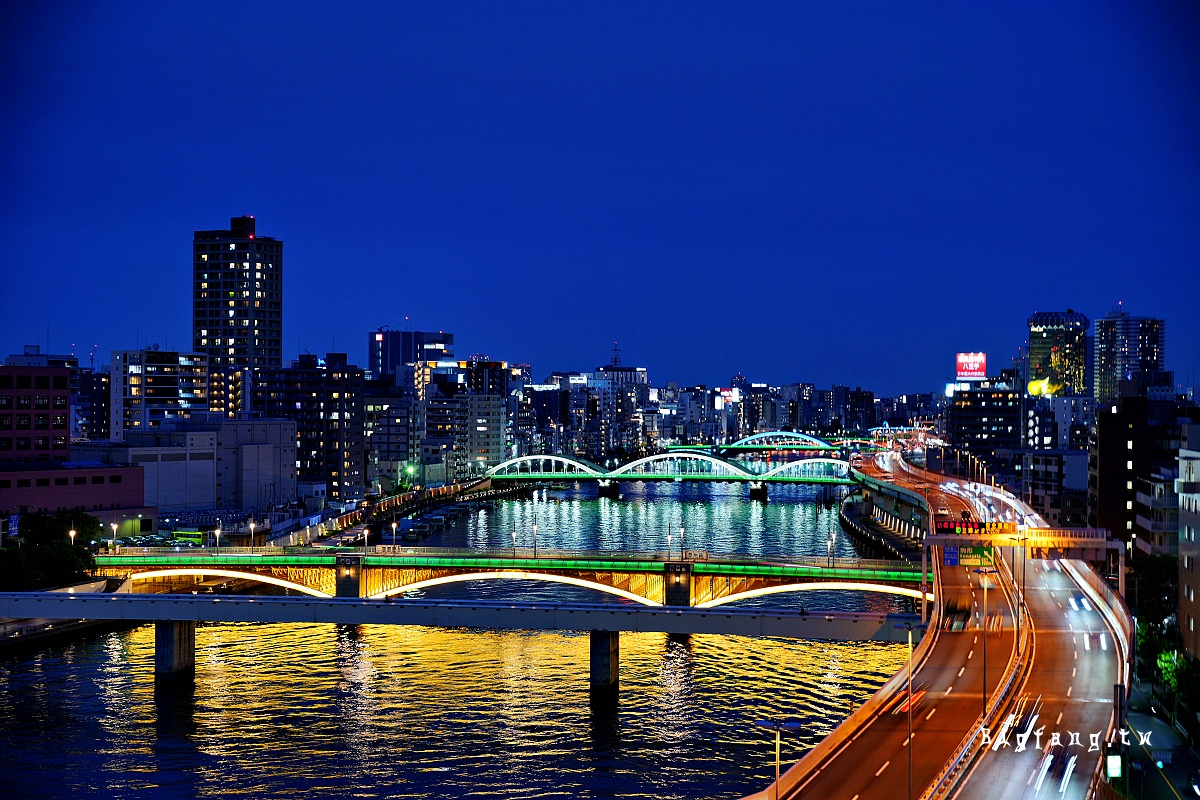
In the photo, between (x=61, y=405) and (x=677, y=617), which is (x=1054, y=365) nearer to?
(x=61, y=405)

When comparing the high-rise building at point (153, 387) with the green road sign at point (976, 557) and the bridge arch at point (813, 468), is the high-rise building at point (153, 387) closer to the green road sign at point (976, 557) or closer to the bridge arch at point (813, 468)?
the bridge arch at point (813, 468)

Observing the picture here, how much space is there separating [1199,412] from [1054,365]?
12586 centimetres

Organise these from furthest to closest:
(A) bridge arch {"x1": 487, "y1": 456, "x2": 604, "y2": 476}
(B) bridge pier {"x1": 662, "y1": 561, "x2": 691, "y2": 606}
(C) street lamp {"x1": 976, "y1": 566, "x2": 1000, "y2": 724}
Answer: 1. (A) bridge arch {"x1": 487, "y1": 456, "x2": 604, "y2": 476}
2. (B) bridge pier {"x1": 662, "y1": 561, "x2": 691, "y2": 606}
3. (C) street lamp {"x1": 976, "y1": 566, "x2": 1000, "y2": 724}

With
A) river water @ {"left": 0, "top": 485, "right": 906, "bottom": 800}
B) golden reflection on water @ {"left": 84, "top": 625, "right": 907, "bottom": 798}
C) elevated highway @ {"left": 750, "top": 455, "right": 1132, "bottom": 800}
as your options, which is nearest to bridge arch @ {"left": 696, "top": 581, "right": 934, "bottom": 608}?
golden reflection on water @ {"left": 84, "top": 625, "right": 907, "bottom": 798}

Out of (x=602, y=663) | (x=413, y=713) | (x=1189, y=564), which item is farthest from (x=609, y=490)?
(x=1189, y=564)

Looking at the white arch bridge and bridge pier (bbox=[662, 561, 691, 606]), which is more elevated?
the white arch bridge

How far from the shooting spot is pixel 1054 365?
175125 mm

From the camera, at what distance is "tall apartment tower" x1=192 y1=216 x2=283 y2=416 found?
134 m

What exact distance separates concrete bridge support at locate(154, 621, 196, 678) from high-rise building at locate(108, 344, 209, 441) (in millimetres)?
64723

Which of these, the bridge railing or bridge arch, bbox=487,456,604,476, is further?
bridge arch, bbox=487,456,604,476

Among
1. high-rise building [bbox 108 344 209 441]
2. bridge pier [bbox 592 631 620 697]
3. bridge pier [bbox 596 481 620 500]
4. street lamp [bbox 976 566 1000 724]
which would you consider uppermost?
high-rise building [bbox 108 344 209 441]

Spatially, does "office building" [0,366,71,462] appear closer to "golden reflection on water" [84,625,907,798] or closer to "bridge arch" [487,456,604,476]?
"golden reflection on water" [84,625,907,798]

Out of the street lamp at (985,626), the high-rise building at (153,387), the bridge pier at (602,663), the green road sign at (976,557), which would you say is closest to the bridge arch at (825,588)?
the street lamp at (985,626)

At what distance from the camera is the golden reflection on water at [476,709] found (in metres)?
26.8
